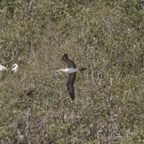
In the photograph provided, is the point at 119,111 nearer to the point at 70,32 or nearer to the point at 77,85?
the point at 77,85

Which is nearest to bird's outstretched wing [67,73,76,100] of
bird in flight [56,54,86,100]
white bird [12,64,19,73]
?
bird in flight [56,54,86,100]

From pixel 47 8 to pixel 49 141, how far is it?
14.7 feet

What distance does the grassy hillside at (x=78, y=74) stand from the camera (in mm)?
7555

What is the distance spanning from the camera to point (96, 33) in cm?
1046

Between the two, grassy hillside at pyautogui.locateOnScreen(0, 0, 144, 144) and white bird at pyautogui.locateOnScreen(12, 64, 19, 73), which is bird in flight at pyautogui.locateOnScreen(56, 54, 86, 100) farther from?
A: white bird at pyautogui.locateOnScreen(12, 64, 19, 73)

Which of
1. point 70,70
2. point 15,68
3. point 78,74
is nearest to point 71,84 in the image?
point 70,70

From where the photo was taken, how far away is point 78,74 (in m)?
9.22

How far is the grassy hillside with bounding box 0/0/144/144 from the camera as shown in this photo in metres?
7.55

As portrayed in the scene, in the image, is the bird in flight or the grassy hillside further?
the bird in flight

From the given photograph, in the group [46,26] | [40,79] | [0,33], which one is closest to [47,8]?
[46,26]

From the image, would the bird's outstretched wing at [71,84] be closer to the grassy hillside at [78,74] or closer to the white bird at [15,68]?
the grassy hillside at [78,74]

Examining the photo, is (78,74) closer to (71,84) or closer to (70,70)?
(70,70)

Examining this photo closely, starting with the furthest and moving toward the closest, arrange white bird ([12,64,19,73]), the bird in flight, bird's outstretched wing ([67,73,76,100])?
white bird ([12,64,19,73]) → the bird in flight → bird's outstretched wing ([67,73,76,100])

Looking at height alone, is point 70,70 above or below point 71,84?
above
